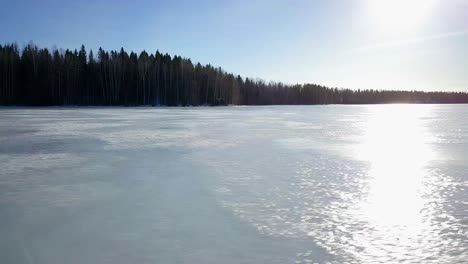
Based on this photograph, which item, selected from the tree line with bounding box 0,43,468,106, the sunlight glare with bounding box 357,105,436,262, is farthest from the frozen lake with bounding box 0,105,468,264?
the tree line with bounding box 0,43,468,106

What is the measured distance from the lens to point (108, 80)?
62844mm

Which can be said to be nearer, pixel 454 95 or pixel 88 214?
pixel 88 214

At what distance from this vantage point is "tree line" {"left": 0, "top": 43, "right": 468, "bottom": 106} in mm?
55125

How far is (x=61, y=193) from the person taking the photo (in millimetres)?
5848

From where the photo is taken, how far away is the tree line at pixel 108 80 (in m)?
55.1

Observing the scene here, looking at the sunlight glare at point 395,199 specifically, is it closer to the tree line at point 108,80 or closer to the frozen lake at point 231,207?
the frozen lake at point 231,207

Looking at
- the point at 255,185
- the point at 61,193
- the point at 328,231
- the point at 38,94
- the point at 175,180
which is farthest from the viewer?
the point at 38,94

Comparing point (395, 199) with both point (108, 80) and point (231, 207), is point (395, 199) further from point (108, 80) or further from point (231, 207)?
point (108, 80)

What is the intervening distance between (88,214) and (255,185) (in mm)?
2691

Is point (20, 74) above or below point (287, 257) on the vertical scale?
above

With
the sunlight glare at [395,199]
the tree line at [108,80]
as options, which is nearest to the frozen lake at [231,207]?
the sunlight glare at [395,199]

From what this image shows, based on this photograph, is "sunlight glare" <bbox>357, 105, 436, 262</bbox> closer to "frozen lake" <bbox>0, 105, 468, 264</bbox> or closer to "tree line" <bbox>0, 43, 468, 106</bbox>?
"frozen lake" <bbox>0, 105, 468, 264</bbox>

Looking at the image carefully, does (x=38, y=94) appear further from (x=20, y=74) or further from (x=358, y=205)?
(x=358, y=205)

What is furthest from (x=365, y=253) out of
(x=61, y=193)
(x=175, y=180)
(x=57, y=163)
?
(x=57, y=163)
